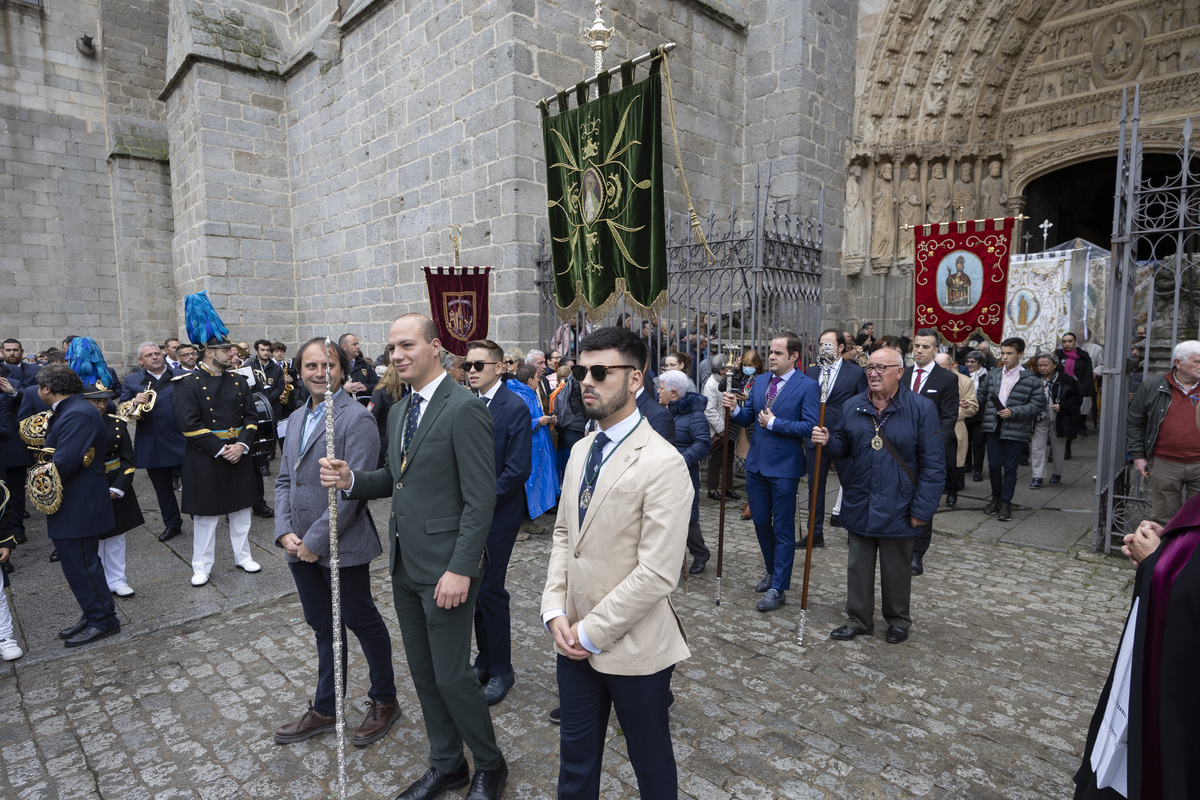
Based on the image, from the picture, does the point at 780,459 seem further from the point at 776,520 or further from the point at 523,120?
the point at 523,120

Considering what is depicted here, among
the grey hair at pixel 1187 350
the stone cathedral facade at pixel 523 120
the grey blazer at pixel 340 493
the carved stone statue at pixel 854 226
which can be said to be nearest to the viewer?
the grey blazer at pixel 340 493

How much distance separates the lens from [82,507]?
4.25 meters

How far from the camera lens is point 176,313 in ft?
47.7

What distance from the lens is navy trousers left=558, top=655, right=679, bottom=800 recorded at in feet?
6.92

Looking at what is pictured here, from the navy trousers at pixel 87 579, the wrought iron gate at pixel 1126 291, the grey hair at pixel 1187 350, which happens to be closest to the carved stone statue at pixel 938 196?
the wrought iron gate at pixel 1126 291

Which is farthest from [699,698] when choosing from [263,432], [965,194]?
[965,194]

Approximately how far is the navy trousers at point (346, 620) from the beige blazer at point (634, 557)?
133 cm

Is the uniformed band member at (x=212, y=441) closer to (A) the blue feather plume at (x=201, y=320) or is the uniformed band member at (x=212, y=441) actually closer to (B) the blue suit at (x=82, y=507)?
(A) the blue feather plume at (x=201, y=320)

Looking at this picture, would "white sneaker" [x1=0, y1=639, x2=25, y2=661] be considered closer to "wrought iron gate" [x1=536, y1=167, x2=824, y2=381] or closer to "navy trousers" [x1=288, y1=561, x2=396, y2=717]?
"navy trousers" [x1=288, y1=561, x2=396, y2=717]

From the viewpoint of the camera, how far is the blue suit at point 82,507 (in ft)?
13.8

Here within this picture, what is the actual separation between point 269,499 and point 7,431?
2.64 meters

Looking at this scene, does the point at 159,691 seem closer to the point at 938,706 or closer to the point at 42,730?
the point at 42,730

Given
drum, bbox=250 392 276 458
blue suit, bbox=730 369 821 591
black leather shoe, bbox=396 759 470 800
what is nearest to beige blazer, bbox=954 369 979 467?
blue suit, bbox=730 369 821 591

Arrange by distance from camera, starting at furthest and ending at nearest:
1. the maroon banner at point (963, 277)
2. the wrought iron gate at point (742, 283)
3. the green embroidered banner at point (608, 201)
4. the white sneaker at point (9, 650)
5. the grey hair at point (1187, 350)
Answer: the maroon banner at point (963, 277) → the wrought iron gate at point (742, 283) → the green embroidered banner at point (608, 201) → the grey hair at point (1187, 350) → the white sneaker at point (9, 650)
